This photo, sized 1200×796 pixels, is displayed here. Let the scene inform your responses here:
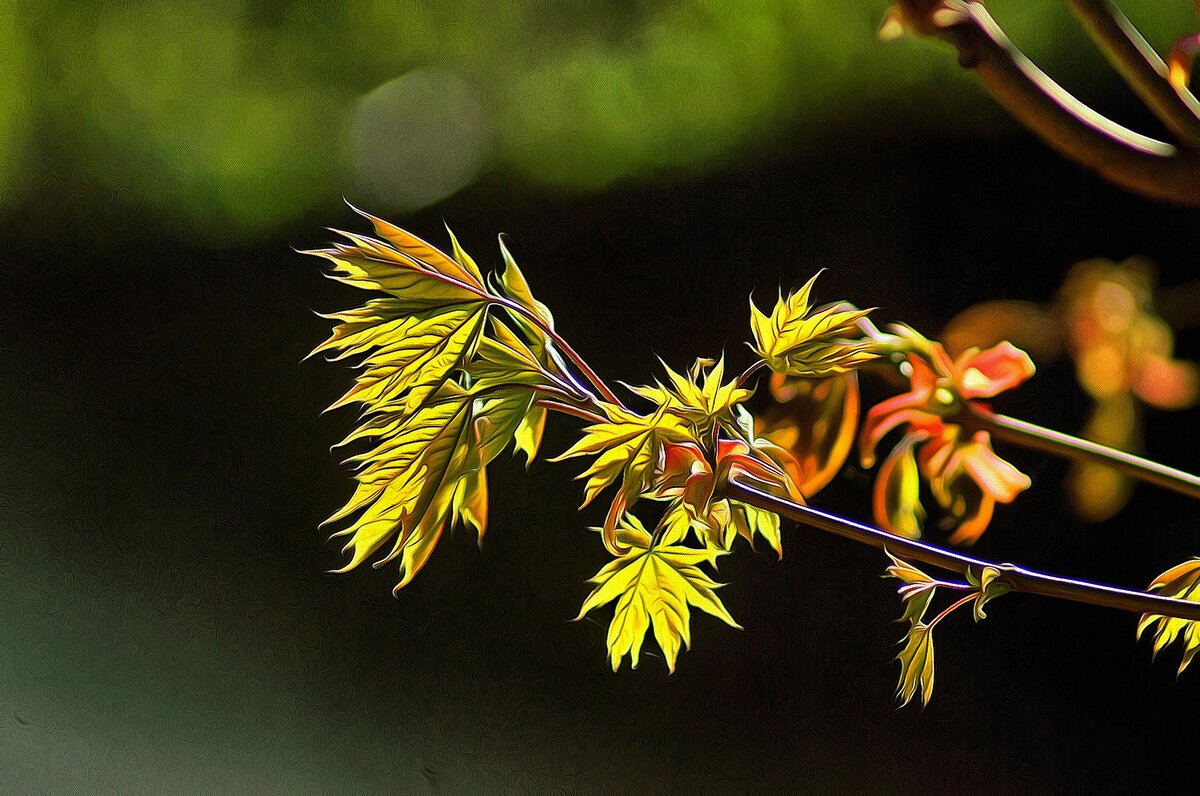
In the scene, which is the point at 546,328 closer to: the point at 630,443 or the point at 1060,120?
the point at 630,443

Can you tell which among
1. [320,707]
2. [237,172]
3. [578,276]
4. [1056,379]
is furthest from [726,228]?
[320,707]

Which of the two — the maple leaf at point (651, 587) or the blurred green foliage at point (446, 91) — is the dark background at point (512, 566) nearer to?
the blurred green foliage at point (446, 91)

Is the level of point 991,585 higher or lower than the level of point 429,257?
lower

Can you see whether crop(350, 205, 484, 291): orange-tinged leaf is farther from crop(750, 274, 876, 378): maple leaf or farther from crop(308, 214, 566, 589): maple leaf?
crop(750, 274, 876, 378): maple leaf

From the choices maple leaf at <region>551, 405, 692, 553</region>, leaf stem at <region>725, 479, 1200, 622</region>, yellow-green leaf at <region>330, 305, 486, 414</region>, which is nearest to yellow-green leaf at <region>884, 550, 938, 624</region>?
leaf stem at <region>725, 479, 1200, 622</region>

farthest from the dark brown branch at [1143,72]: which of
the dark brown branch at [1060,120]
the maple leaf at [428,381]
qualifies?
the maple leaf at [428,381]

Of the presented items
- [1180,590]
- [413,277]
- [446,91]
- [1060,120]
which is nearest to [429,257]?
[413,277]
